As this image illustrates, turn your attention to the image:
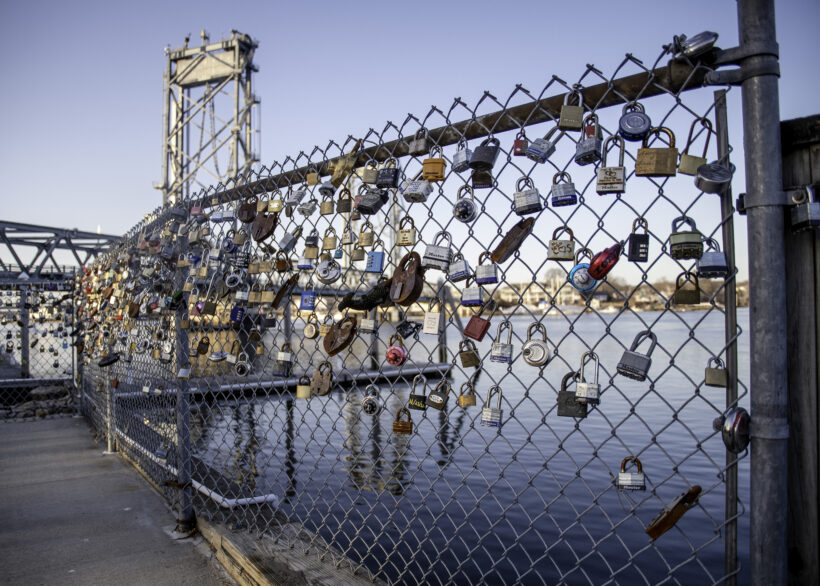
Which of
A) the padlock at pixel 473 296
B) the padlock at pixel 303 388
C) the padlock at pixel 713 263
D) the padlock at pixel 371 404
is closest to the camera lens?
the padlock at pixel 713 263

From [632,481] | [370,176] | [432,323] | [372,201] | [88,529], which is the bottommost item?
[88,529]

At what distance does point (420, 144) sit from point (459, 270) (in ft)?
1.85

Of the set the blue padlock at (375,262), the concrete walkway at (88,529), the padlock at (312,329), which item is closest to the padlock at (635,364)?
the blue padlock at (375,262)

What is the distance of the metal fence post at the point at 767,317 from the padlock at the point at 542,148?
1.62 ft

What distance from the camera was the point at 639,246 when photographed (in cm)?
140

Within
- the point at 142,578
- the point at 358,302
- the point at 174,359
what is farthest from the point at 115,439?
the point at 358,302

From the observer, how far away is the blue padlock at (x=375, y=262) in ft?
6.72

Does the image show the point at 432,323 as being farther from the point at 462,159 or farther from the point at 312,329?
the point at 312,329

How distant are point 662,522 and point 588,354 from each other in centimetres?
43

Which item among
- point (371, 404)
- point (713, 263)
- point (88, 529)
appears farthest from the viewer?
point (88, 529)

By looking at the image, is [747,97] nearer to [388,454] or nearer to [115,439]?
[115,439]

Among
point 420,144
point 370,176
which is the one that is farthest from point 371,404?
point 420,144

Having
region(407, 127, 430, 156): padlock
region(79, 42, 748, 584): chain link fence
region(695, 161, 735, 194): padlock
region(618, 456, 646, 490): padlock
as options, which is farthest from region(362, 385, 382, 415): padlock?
region(695, 161, 735, 194): padlock

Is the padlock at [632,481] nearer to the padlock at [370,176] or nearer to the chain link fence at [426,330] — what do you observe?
the chain link fence at [426,330]
